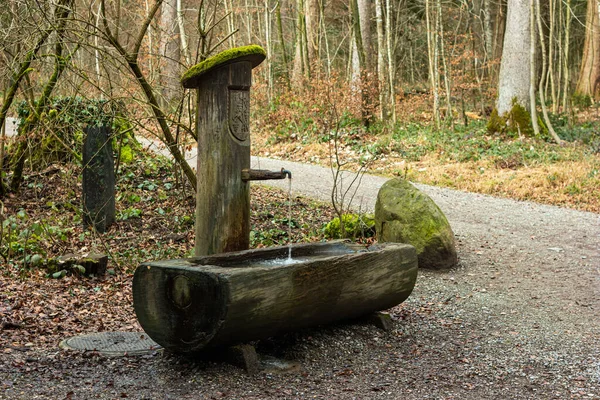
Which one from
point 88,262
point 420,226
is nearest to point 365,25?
point 420,226

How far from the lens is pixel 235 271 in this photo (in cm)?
432

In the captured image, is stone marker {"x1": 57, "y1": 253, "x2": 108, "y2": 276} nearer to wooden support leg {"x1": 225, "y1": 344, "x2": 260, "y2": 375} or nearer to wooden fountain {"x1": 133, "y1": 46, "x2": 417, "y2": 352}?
wooden fountain {"x1": 133, "y1": 46, "x2": 417, "y2": 352}

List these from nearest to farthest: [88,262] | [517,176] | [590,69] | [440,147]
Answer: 1. [88,262]
2. [517,176]
3. [440,147]
4. [590,69]

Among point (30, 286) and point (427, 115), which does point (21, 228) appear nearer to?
point (30, 286)

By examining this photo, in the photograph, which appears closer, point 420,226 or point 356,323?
point 356,323

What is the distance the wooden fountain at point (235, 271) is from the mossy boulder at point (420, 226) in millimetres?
1994

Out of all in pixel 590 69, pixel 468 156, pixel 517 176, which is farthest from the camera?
pixel 590 69

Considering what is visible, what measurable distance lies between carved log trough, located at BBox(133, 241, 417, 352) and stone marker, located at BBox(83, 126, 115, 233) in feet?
15.0

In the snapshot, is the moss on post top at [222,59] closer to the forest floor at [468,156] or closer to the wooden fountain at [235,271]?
the wooden fountain at [235,271]

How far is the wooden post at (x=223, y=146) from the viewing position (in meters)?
5.25

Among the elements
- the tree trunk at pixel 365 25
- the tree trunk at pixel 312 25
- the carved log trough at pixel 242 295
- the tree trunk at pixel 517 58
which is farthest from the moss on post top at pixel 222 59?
the tree trunk at pixel 312 25

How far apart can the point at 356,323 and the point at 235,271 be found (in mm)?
1744

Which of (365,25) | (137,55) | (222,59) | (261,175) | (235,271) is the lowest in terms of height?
(235,271)

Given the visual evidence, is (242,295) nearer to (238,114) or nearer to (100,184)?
(238,114)
